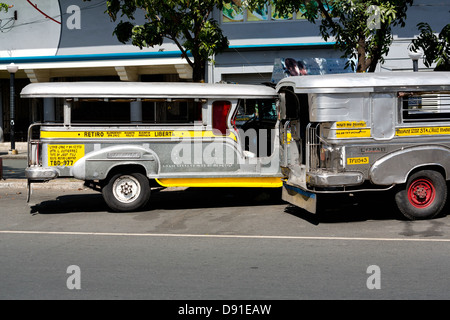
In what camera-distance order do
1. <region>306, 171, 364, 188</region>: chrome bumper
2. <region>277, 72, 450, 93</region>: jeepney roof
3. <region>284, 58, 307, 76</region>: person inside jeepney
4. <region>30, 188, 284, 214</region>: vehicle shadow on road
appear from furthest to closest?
<region>284, 58, 307, 76</region>: person inside jeepney → <region>30, 188, 284, 214</region>: vehicle shadow on road → <region>277, 72, 450, 93</region>: jeepney roof → <region>306, 171, 364, 188</region>: chrome bumper

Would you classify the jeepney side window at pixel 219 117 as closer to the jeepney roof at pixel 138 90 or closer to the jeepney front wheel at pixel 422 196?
the jeepney roof at pixel 138 90

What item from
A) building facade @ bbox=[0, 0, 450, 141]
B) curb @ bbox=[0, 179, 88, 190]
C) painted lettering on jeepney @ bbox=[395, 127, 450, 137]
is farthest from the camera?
building facade @ bbox=[0, 0, 450, 141]

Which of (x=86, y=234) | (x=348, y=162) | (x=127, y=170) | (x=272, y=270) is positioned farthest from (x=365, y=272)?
(x=127, y=170)

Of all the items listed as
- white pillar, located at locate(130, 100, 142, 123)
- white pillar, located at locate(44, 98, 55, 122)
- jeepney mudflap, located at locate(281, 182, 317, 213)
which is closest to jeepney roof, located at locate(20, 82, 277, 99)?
white pillar, located at locate(44, 98, 55, 122)

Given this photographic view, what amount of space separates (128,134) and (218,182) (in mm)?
1929

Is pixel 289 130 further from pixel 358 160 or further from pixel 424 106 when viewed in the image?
pixel 424 106

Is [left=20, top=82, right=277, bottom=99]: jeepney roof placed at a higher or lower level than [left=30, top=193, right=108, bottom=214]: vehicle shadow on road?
higher

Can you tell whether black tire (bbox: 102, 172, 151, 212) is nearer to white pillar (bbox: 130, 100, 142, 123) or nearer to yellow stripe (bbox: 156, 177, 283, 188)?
yellow stripe (bbox: 156, 177, 283, 188)

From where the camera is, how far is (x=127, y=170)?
10.9 metres

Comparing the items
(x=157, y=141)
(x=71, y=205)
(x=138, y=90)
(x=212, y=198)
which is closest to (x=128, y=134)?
(x=157, y=141)

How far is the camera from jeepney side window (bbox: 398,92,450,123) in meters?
9.56

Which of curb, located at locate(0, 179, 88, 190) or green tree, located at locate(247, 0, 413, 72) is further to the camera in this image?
curb, located at locate(0, 179, 88, 190)

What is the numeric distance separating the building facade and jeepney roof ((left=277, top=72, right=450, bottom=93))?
1128 cm

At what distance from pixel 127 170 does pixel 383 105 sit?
478 cm
